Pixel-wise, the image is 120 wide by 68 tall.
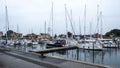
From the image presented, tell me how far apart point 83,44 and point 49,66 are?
43.4 metres

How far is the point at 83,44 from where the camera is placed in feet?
180

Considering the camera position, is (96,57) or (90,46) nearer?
(96,57)

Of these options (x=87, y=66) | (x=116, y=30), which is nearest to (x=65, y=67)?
(x=87, y=66)

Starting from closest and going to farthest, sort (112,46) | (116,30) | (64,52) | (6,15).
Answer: (64,52) → (6,15) → (112,46) → (116,30)

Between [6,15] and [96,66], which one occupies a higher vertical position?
[6,15]

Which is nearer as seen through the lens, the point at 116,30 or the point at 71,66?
the point at 71,66

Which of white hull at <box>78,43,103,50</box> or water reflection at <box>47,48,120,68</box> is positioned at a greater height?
white hull at <box>78,43,103,50</box>

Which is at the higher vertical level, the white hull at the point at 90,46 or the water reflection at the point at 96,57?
the white hull at the point at 90,46

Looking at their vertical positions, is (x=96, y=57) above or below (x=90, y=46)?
below

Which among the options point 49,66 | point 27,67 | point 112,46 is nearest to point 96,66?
point 49,66

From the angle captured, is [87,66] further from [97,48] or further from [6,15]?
[6,15]

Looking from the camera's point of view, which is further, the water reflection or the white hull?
the white hull

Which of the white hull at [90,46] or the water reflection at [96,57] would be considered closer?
the water reflection at [96,57]

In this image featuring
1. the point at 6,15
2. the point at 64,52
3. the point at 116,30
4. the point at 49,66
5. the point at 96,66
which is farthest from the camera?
the point at 116,30
